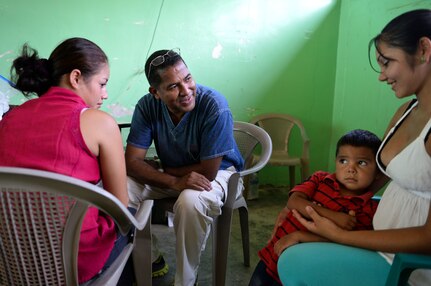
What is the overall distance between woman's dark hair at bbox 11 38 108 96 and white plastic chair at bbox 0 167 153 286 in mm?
536

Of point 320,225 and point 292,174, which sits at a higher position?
point 320,225

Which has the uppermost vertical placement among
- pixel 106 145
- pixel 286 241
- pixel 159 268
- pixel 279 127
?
pixel 106 145

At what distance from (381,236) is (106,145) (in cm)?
88

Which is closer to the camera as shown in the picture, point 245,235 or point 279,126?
point 245,235

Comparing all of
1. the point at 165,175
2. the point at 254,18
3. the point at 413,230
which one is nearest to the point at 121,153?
the point at 165,175

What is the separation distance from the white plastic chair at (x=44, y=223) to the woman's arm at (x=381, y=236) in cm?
62

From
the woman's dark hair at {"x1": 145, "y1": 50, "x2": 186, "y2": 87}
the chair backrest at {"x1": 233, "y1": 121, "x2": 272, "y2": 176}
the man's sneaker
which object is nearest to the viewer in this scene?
the woman's dark hair at {"x1": 145, "y1": 50, "x2": 186, "y2": 87}

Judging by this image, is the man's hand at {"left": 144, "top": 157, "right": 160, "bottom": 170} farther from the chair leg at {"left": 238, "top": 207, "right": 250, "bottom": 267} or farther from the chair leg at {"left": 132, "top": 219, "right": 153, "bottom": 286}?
the chair leg at {"left": 132, "top": 219, "right": 153, "bottom": 286}

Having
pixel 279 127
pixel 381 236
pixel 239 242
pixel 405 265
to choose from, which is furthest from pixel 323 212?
pixel 279 127

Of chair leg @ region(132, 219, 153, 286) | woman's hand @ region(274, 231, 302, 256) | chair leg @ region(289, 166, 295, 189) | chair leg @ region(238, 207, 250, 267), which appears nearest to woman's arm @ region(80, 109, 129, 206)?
chair leg @ region(132, 219, 153, 286)

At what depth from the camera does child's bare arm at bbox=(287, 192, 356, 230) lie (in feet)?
3.82

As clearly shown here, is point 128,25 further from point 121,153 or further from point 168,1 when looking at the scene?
point 121,153

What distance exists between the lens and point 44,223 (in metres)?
0.88

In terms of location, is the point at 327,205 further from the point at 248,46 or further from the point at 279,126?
the point at 248,46
